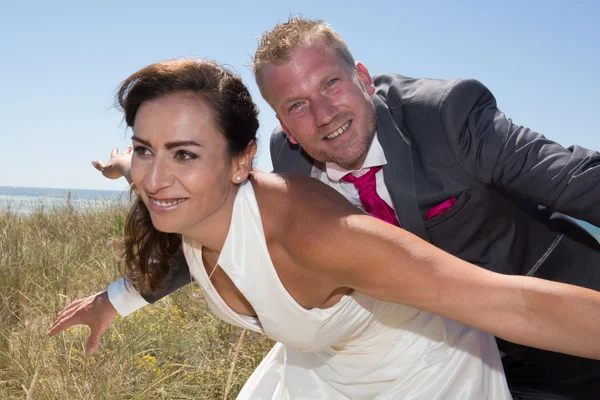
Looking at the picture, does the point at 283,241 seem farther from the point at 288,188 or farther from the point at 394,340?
the point at 394,340

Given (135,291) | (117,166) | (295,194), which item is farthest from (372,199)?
(117,166)

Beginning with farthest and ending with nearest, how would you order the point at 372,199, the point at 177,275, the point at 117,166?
the point at 117,166
the point at 177,275
the point at 372,199

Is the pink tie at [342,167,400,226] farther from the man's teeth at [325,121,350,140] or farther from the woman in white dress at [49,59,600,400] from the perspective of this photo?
the woman in white dress at [49,59,600,400]

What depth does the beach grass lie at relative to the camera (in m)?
3.70

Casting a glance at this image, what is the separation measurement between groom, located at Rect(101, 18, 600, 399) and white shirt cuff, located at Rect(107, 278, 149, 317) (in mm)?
82

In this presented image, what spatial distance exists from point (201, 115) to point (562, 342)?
1.60 metres

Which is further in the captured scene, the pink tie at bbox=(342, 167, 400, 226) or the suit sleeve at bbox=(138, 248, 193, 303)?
the suit sleeve at bbox=(138, 248, 193, 303)

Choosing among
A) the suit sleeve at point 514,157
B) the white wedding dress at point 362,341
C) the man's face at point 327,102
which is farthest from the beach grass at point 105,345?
the suit sleeve at point 514,157

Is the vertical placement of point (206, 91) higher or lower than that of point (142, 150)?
higher

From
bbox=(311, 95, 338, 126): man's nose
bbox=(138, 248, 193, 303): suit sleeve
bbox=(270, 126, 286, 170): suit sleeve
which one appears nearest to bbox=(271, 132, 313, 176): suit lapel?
bbox=(270, 126, 286, 170): suit sleeve

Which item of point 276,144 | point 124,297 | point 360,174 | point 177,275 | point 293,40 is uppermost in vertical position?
point 293,40

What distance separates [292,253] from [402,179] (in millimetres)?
737

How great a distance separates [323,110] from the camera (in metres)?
3.05

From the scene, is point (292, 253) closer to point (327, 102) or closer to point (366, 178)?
point (366, 178)
